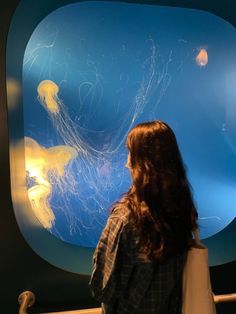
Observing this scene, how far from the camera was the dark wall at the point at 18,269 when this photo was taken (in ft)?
4.04

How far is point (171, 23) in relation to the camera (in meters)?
1.39

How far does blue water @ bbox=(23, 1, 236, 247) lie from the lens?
128 cm

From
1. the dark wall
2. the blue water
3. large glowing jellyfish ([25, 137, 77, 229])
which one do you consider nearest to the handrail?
the blue water

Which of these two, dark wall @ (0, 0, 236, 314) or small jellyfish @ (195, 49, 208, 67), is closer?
dark wall @ (0, 0, 236, 314)

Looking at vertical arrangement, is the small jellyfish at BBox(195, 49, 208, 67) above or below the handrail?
above

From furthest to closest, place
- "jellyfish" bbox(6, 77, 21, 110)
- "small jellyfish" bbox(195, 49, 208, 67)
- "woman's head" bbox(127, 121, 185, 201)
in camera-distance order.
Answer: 1. "small jellyfish" bbox(195, 49, 208, 67)
2. "jellyfish" bbox(6, 77, 21, 110)
3. "woman's head" bbox(127, 121, 185, 201)

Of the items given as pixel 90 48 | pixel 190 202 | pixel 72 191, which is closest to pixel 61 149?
pixel 72 191

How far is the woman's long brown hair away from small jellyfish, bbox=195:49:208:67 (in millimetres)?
611

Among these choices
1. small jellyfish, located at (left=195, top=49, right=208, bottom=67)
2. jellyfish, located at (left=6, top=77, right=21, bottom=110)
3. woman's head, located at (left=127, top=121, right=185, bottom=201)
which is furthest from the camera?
small jellyfish, located at (left=195, top=49, right=208, bottom=67)

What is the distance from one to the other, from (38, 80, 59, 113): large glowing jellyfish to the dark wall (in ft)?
0.43

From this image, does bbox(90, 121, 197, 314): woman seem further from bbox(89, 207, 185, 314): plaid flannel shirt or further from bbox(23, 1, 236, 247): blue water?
bbox(23, 1, 236, 247): blue water

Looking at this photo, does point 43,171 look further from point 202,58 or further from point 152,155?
point 202,58

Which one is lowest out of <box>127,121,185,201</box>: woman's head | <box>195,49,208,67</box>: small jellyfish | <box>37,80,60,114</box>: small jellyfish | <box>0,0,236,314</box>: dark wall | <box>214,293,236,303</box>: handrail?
<box>214,293,236,303</box>: handrail

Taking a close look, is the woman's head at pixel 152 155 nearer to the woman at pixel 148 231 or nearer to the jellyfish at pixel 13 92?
the woman at pixel 148 231
